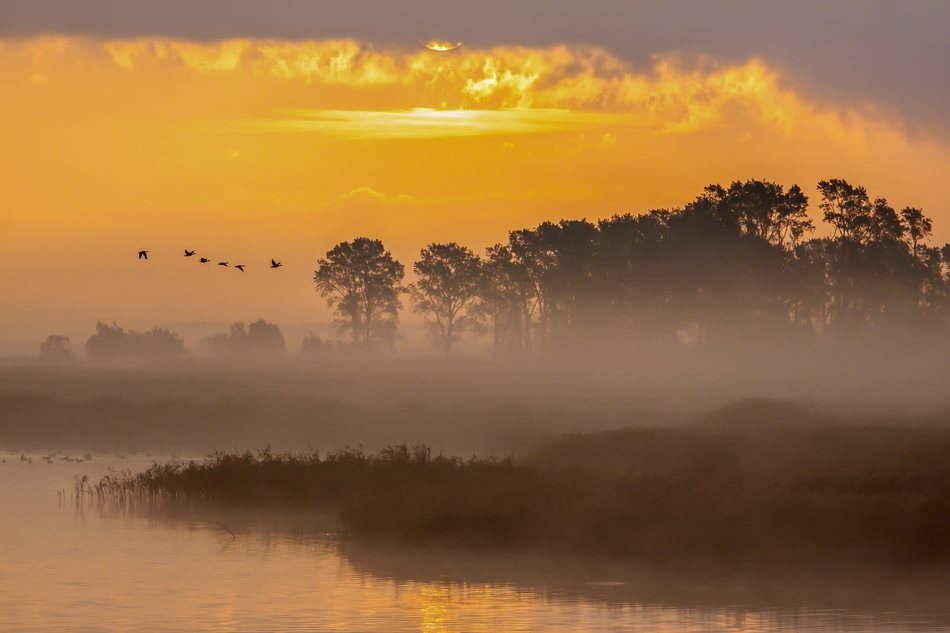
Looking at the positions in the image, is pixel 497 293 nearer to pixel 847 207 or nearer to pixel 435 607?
pixel 847 207

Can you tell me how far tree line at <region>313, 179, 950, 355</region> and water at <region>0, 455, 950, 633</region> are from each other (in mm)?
67105

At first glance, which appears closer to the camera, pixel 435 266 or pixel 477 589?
pixel 477 589

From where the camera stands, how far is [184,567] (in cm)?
3750

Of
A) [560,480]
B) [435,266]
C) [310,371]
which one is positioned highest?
[435,266]

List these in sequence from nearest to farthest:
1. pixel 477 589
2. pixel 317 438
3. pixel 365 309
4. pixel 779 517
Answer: pixel 477 589 → pixel 779 517 → pixel 317 438 → pixel 365 309

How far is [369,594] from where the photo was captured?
3272cm

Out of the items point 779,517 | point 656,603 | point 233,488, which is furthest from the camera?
point 233,488

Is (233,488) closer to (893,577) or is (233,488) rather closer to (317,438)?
(893,577)

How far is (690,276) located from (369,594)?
74.6m

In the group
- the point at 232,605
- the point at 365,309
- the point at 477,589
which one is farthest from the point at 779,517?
the point at 365,309

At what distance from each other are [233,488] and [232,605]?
65.1 ft

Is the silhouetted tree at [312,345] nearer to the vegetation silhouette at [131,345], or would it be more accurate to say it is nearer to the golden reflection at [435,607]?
the vegetation silhouette at [131,345]

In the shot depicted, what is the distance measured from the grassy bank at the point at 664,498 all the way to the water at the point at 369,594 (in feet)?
5.19

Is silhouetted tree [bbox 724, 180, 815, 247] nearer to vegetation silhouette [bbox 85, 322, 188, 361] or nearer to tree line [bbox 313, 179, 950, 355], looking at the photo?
tree line [bbox 313, 179, 950, 355]
